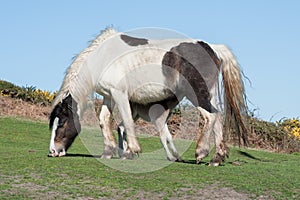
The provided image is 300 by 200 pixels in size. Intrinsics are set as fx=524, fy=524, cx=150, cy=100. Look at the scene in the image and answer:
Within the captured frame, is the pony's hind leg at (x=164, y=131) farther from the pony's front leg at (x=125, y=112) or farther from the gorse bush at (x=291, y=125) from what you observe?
the gorse bush at (x=291, y=125)

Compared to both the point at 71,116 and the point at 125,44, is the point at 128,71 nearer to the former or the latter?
the point at 125,44

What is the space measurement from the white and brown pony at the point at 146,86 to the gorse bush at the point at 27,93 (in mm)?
13766

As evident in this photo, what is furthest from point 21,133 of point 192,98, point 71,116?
point 192,98

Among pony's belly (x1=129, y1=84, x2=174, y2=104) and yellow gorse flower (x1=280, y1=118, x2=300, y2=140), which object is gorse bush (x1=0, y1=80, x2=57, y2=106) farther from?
pony's belly (x1=129, y1=84, x2=174, y2=104)

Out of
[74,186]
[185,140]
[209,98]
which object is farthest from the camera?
[185,140]

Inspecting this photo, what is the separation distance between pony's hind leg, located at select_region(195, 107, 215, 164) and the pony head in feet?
8.43

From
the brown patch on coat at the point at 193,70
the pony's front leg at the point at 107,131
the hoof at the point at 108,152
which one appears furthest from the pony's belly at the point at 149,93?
the hoof at the point at 108,152

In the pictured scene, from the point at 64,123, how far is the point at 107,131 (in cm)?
86

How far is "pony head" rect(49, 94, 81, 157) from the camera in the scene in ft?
33.3

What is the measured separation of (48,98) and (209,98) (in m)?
15.9

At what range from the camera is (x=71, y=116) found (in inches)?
408

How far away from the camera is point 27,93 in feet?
80.6

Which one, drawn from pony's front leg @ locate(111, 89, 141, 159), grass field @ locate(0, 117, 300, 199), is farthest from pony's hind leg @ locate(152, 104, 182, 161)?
grass field @ locate(0, 117, 300, 199)

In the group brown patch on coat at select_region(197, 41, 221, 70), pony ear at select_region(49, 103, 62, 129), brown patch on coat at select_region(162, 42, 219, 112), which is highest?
brown patch on coat at select_region(197, 41, 221, 70)
